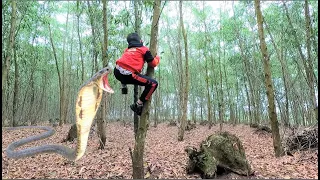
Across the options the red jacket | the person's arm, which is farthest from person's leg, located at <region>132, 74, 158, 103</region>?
the person's arm

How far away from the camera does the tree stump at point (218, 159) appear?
489 cm

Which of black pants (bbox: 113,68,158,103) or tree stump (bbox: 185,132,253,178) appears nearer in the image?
black pants (bbox: 113,68,158,103)

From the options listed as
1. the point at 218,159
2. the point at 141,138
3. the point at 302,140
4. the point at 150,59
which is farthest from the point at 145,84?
the point at 302,140

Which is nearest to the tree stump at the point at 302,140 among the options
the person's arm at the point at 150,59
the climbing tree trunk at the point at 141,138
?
the climbing tree trunk at the point at 141,138

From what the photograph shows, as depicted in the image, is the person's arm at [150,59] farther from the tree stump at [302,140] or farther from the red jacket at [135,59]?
the tree stump at [302,140]

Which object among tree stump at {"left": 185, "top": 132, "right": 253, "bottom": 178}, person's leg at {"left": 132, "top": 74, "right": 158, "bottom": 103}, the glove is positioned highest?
the glove

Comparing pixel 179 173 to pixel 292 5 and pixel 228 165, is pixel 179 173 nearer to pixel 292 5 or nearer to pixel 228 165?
pixel 228 165

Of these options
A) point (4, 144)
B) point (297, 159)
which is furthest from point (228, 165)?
point (4, 144)

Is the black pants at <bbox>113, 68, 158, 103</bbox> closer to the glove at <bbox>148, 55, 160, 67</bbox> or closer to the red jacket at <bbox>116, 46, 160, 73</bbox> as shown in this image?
the red jacket at <bbox>116, 46, 160, 73</bbox>

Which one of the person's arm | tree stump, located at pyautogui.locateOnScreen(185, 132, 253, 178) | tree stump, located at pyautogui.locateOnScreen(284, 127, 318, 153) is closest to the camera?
the person's arm

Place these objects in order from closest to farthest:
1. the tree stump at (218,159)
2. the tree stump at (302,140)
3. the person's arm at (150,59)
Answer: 1. the person's arm at (150,59)
2. the tree stump at (218,159)
3. the tree stump at (302,140)

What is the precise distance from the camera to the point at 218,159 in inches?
200

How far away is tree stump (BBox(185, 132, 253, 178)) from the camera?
16.0 ft

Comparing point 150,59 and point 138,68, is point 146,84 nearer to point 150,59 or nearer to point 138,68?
point 138,68
